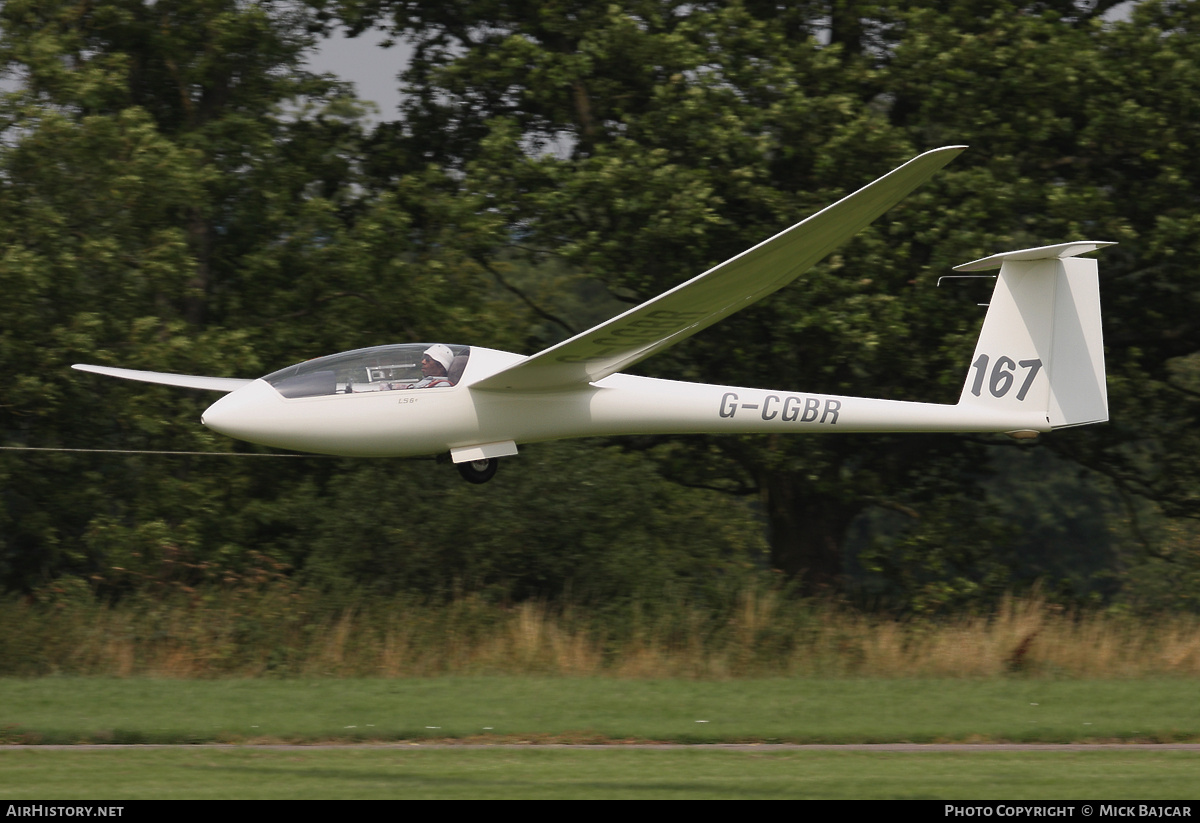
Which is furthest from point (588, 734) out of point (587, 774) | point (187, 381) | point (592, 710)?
point (187, 381)

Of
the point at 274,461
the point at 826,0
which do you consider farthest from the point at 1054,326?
the point at 274,461

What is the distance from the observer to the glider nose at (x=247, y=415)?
36.4 ft

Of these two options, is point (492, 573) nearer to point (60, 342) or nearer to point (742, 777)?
point (60, 342)

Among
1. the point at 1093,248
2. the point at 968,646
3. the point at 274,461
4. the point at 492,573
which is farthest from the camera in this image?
the point at 274,461

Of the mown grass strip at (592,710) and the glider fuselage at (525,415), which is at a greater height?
the glider fuselage at (525,415)

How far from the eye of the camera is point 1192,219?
1909cm

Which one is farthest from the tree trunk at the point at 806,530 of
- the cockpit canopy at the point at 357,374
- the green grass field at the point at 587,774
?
the cockpit canopy at the point at 357,374

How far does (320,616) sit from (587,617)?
351 cm

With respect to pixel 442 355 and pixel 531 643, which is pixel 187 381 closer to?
pixel 442 355

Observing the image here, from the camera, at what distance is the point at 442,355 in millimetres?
11414

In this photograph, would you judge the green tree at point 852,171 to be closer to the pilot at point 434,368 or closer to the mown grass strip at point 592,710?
the mown grass strip at point 592,710

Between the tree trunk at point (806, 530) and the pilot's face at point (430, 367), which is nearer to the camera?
the pilot's face at point (430, 367)

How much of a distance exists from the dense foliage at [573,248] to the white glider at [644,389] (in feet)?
17.8

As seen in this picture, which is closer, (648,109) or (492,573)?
(492,573)
